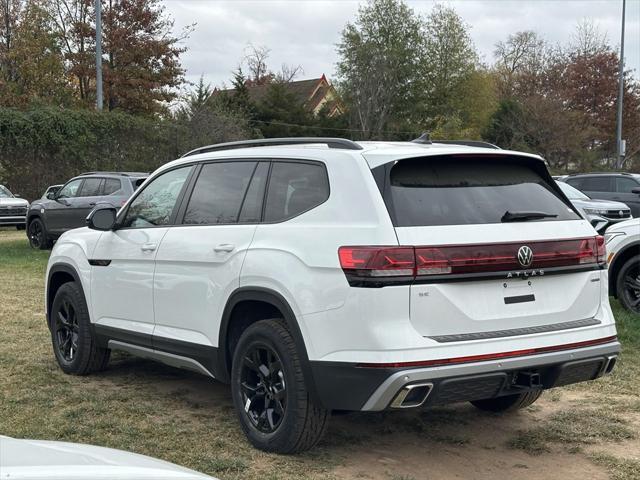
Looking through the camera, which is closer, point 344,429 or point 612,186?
point 344,429

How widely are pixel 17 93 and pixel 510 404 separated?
119 ft

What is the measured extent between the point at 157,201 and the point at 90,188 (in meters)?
12.0

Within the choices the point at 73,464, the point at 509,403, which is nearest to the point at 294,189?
the point at 509,403

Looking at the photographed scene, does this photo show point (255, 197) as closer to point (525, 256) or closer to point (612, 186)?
point (525, 256)

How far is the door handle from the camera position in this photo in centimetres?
556

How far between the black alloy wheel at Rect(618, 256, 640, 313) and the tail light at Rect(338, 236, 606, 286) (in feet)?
16.5

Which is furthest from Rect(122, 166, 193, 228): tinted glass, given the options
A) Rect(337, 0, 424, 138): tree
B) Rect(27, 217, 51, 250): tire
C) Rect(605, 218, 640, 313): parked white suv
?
Rect(337, 0, 424, 138): tree

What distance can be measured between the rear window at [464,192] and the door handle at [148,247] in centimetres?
199

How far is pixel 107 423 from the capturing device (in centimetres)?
526

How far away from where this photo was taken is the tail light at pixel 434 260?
4.03 m

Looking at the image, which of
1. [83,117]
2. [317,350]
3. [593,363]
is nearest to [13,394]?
[317,350]

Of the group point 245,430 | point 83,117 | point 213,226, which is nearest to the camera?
point 245,430

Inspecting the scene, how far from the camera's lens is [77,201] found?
1719 centimetres

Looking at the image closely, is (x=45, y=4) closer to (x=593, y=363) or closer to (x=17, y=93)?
(x=17, y=93)
